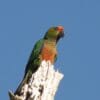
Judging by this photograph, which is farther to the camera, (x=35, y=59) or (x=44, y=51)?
(x=44, y=51)

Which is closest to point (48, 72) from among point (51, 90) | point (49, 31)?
point (51, 90)

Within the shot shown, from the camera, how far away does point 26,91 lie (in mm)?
26422

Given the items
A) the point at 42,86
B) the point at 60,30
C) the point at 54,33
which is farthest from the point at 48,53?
the point at 42,86

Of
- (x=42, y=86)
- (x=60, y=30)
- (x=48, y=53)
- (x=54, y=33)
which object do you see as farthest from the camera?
(x=60, y=30)

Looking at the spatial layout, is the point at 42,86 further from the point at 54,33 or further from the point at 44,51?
the point at 54,33

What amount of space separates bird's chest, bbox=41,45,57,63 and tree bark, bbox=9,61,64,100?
1.19 meters

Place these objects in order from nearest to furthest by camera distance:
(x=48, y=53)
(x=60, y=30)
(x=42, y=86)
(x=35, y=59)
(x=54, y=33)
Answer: (x=42, y=86) < (x=35, y=59) < (x=48, y=53) < (x=54, y=33) < (x=60, y=30)

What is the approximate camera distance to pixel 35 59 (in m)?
27.9

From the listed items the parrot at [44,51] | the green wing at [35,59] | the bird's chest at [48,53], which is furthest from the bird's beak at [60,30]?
the bird's chest at [48,53]

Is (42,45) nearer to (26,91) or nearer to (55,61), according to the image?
(55,61)

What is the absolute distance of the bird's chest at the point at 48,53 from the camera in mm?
28025

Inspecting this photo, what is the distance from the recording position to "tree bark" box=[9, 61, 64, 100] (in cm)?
2633

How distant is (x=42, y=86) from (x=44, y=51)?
2157 mm

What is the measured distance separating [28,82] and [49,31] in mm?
2674
